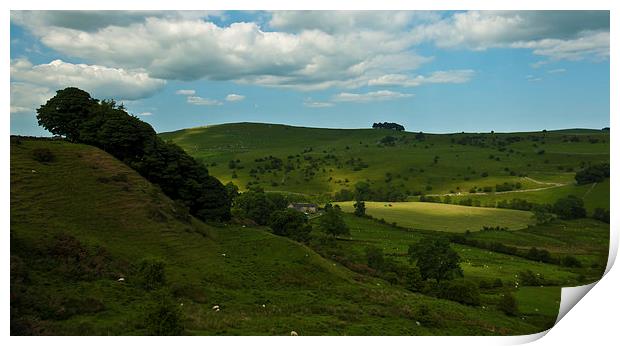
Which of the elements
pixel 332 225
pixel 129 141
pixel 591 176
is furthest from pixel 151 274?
pixel 591 176

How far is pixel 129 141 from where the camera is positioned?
176ft

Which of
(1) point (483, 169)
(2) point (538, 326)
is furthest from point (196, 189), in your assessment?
(1) point (483, 169)

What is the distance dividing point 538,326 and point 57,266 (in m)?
38.4

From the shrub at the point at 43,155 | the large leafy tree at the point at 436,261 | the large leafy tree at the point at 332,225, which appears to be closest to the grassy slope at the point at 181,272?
the shrub at the point at 43,155

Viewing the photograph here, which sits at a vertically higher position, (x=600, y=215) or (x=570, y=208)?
(x=600, y=215)

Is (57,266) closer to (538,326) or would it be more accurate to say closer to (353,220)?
(538,326)

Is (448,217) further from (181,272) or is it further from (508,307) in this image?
(181,272)

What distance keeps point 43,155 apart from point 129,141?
11.5m

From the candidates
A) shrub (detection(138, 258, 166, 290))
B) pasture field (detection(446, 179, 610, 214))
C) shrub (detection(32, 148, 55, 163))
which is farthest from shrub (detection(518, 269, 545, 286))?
shrub (detection(32, 148, 55, 163))

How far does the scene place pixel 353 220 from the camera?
120688 mm

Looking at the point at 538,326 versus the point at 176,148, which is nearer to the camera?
the point at 538,326

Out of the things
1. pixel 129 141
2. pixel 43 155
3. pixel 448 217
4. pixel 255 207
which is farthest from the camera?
pixel 448 217

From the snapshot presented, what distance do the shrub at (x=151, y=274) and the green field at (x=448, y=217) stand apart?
8874 centimetres

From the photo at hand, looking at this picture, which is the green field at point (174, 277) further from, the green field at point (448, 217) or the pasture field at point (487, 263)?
the green field at point (448, 217)
